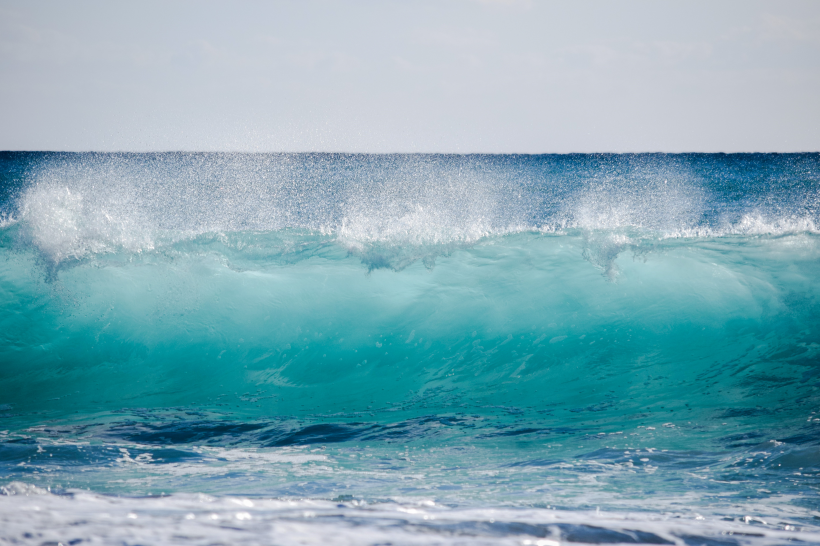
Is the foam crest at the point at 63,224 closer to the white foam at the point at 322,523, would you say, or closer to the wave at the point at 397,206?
the wave at the point at 397,206

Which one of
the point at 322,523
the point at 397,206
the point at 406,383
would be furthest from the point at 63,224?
the point at 397,206

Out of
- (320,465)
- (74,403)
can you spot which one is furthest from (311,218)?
(320,465)

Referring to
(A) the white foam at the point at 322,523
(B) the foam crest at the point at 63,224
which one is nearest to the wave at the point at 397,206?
(B) the foam crest at the point at 63,224

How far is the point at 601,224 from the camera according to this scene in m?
6.57

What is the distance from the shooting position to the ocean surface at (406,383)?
7.84ft

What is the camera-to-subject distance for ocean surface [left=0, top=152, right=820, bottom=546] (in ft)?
7.84

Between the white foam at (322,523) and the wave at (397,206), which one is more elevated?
the wave at (397,206)

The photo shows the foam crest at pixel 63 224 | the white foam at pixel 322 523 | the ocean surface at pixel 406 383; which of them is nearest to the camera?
the white foam at pixel 322 523

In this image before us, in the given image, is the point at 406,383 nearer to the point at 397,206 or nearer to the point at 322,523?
the point at 322,523

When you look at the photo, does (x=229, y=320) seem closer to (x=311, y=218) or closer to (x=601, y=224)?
(x=601, y=224)

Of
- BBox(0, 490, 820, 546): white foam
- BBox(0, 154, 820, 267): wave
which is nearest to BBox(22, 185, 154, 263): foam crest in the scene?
BBox(0, 154, 820, 267): wave

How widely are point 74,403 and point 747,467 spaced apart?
470cm

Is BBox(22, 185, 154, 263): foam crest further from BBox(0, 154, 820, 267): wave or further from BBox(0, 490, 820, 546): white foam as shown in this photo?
BBox(0, 490, 820, 546): white foam

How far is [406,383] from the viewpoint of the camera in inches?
198
